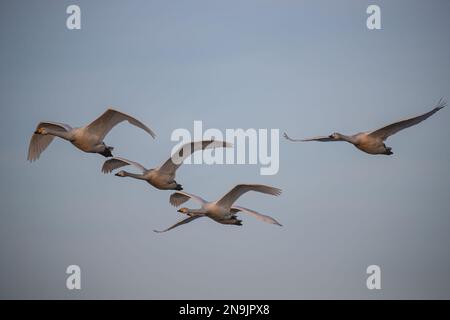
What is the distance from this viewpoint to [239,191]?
31.8 metres

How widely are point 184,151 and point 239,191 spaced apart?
7.48 ft

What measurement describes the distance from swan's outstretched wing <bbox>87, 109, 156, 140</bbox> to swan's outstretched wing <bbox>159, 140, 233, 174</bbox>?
1960 mm

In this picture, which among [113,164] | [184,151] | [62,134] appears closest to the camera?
[184,151]

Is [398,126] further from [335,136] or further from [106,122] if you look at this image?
[106,122]

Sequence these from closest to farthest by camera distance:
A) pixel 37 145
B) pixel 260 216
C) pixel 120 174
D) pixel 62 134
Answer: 1. pixel 260 216
2. pixel 62 134
3. pixel 37 145
4. pixel 120 174

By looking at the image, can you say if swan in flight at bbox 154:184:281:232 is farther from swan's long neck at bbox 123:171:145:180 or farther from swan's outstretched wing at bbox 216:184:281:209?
swan's long neck at bbox 123:171:145:180

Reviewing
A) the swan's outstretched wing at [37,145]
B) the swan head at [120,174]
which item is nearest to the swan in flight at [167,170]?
the swan head at [120,174]

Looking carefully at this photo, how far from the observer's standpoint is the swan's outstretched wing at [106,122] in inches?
1264

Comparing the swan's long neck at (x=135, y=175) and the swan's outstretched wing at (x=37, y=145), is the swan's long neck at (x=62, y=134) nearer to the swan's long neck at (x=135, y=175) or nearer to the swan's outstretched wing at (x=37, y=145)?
the swan's outstretched wing at (x=37, y=145)

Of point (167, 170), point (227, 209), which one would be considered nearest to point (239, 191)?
point (227, 209)
